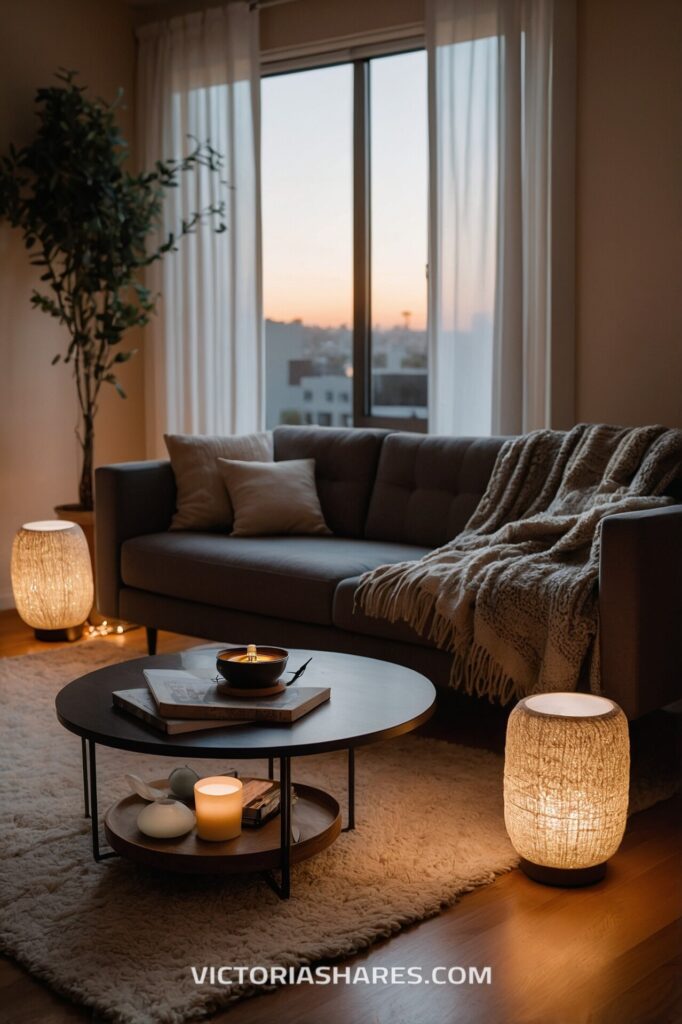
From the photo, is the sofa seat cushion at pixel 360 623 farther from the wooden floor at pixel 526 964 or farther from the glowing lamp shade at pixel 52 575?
the glowing lamp shade at pixel 52 575

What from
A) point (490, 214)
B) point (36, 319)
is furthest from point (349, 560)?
point (36, 319)

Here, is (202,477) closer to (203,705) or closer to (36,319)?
(36,319)

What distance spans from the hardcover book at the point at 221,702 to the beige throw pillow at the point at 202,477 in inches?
71.4

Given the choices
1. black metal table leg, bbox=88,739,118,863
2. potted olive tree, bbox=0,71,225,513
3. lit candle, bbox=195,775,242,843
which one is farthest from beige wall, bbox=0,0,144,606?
lit candle, bbox=195,775,242,843

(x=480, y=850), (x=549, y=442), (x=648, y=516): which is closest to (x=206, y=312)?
(x=549, y=442)

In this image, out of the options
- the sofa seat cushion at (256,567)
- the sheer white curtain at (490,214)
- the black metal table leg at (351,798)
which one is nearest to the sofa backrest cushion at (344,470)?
the sofa seat cushion at (256,567)

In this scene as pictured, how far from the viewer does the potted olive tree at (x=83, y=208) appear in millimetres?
4656

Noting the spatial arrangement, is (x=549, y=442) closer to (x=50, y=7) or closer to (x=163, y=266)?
(x=163, y=266)

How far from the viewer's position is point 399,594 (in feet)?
10.6

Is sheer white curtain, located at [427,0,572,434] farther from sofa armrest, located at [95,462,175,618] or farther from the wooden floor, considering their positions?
the wooden floor

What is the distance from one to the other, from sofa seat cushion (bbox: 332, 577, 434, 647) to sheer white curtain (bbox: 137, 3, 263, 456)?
6.57 feet

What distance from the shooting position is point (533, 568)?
306 centimetres

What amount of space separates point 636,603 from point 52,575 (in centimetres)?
235

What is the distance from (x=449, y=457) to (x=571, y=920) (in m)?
2.00
